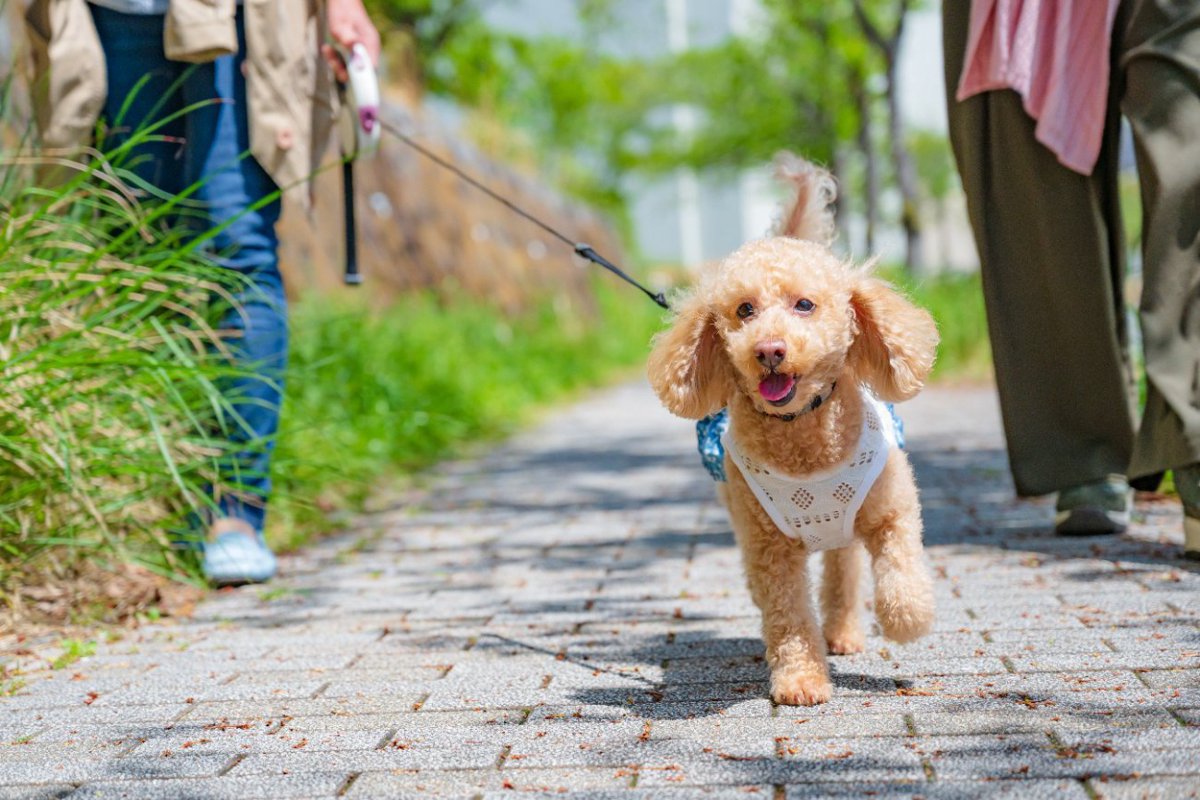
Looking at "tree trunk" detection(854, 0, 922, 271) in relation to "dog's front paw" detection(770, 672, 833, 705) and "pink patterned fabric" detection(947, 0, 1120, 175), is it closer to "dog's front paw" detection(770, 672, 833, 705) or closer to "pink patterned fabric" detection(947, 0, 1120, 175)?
"pink patterned fabric" detection(947, 0, 1120, 175)

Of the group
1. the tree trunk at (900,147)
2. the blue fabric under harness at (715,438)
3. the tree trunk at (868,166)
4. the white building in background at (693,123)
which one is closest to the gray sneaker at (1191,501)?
the blue fabric under harness at (715,438)

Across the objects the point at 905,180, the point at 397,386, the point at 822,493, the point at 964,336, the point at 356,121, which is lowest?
the point at 964,336

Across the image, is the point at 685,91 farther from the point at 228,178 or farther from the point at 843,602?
the point at 843,602

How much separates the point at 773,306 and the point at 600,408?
8.18m

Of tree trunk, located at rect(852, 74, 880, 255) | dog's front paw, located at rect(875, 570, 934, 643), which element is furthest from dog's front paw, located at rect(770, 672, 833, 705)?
tree trunk, located at rect(852, 74, 880, 255)

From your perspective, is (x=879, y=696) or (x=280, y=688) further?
(x=280, y=688)

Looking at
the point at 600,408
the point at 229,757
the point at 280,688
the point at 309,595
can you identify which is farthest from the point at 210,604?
the point at 600,408

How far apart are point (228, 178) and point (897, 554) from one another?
7.82ft

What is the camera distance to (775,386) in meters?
2.52

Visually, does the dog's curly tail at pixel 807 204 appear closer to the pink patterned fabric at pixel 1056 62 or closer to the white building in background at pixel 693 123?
the pink patterned fabric at pixel 1056 62

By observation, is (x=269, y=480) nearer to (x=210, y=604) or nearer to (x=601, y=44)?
(x=210, y=604)

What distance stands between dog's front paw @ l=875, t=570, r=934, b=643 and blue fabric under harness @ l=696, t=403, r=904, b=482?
0.49m

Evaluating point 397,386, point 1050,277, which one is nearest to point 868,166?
point 397,386

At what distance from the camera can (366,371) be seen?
6.85 m
